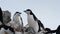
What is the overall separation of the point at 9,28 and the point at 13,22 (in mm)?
27

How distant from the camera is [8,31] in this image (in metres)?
0.28

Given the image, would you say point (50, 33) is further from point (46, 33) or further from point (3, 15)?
point (3, 15)

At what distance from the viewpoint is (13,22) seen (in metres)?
0.30

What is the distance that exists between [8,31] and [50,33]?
0.09m

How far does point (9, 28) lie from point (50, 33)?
3.5 inches

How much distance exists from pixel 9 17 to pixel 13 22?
0.03 meters

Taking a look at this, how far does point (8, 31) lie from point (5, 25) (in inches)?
0.6

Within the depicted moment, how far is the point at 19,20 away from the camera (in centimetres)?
31

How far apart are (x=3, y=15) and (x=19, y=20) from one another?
0.13 feet

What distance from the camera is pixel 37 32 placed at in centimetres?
29

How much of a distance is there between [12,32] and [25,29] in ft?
0.11

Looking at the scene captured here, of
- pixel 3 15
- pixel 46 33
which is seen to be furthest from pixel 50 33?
pixel 3 15

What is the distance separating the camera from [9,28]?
10.9 inches
